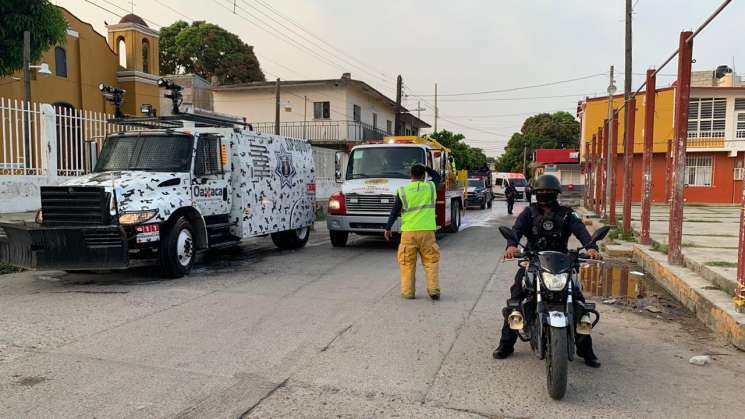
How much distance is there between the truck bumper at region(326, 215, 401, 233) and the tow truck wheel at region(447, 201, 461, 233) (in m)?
4.13

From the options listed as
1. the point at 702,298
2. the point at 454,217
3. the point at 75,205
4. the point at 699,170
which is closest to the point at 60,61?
the point at 454,217

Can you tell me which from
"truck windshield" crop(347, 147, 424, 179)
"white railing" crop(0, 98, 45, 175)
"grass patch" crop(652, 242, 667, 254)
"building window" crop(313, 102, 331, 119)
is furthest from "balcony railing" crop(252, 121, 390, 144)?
"grass patch" crop(652, 242, 667, 254)

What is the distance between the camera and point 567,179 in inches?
1986

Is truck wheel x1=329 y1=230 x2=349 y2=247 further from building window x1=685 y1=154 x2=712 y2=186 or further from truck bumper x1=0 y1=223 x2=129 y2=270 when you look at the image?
building window x1=685 y1=154 x2=712 y2=186

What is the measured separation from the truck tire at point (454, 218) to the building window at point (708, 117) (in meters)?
22.8

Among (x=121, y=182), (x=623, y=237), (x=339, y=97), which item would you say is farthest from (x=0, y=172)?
(x=339, y=97)

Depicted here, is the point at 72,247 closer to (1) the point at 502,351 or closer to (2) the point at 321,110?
(1) the point at 502,351

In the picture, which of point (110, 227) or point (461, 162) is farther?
point (461, 162)

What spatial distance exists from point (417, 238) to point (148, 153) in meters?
4.92

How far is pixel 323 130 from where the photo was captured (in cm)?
3331

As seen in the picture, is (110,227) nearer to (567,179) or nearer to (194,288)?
(194,288)

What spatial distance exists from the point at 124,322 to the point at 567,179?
48.6 m

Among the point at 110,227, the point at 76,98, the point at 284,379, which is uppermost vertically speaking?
the point at 76,98

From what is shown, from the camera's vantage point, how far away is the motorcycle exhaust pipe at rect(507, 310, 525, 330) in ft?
14.9
